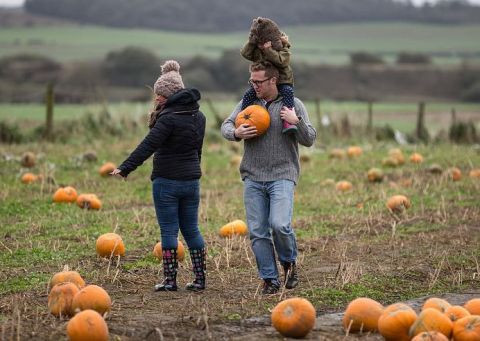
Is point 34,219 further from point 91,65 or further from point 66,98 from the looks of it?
point 91,65

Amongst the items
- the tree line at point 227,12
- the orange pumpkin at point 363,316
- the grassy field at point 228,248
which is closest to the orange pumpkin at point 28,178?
the grassy field at point 228,248

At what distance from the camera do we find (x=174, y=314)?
666 centimetres

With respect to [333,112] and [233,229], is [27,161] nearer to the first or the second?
[233,229]

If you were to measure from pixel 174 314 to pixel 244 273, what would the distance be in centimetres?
178

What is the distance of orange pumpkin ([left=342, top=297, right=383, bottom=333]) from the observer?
614cm

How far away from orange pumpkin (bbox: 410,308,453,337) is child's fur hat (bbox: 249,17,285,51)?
2.77 meters

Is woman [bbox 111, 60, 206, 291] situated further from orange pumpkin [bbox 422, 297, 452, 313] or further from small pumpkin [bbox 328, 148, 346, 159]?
small pumpkin [bbox 328, 148, 346, 159]

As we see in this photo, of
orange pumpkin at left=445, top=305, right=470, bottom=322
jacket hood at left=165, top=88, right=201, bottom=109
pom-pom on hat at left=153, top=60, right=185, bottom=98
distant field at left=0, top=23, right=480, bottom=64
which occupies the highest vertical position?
distant field at left=0, top=23, right=480, bottom=64

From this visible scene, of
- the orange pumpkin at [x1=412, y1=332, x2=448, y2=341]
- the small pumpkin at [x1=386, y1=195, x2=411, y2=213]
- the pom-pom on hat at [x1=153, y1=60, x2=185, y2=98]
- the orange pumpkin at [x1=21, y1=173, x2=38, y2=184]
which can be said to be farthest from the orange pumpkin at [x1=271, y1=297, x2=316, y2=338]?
the orange pumpkin at [x1=21, y1=173, x2=38, y2=184]

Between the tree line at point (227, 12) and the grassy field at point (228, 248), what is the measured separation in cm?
8421

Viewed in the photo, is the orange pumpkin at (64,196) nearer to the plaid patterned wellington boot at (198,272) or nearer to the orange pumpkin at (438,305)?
the plaid patterned wellington boot at (198,272)

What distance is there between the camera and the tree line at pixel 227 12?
98.9 m

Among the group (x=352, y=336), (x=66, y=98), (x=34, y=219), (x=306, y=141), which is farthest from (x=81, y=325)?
(x=66, y=98)

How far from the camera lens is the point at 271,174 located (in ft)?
24.8
